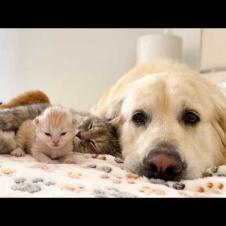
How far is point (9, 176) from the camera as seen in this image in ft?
4.47

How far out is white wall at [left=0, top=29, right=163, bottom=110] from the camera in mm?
5555

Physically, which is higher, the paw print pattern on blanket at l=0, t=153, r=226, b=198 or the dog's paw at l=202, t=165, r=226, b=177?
the paw print pattern on blanket at l=0, t=153, r=226, b=198

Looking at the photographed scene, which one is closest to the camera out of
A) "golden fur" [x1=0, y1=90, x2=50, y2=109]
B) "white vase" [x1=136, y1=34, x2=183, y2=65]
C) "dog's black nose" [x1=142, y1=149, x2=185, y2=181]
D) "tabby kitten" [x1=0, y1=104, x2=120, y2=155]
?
"dog's black nose" [x1=142, y1=149, x2=185, y2=181]

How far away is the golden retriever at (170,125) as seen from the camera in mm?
1659

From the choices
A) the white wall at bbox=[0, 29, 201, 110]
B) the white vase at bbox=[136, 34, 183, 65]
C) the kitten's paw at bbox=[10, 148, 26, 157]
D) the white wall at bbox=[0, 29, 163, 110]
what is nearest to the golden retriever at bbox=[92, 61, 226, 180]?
the kitten's paw at bbox=[10, 148, 26, 157]

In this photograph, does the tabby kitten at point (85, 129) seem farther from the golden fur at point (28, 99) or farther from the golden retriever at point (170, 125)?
the golden fur at point (28, 99)

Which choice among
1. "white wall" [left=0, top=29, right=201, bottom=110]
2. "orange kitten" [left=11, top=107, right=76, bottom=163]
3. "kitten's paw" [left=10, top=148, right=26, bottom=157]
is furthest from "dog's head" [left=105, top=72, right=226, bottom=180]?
"white wall" [left=0, top=29, right=201, bottom=110]

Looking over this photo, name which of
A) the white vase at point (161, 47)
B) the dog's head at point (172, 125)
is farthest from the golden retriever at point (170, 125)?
the white vase at point (161, 47)

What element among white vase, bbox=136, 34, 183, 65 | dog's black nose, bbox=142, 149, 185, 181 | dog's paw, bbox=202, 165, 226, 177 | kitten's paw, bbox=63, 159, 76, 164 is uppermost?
white vase, bbox=136, 34, 183, 65

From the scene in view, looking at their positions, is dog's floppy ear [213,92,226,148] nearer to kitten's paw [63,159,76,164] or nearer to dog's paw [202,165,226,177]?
dog's paw [202,165,226,177]

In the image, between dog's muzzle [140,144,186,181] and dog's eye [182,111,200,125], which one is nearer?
dog's muzzle [140,144,186,181]

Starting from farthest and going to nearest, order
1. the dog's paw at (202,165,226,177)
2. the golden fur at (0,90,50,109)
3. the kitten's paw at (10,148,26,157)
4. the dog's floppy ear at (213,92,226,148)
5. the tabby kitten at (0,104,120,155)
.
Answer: the golden fur at (0,90,50,109) → the dog's floppy ear at (213,92,226,148) → the tabby kitten at (0,104,120,155) → the kitten's paw at (10,148,26,157) → the dog's paw at (202,165,226,177)
